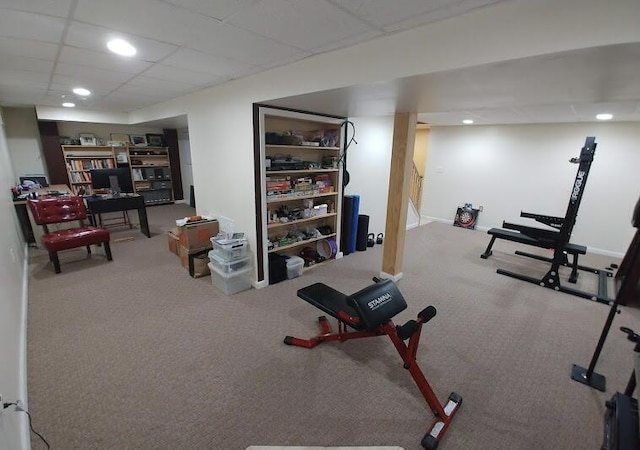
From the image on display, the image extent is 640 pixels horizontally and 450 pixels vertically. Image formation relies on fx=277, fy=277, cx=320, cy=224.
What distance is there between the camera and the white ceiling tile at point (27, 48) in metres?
2.00

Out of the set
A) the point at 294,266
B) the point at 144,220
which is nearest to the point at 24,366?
the point at 294,266

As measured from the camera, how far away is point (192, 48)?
6.77 feet

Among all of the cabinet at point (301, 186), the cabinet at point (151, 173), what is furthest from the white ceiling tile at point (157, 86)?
the cabinet at point (151, 173)

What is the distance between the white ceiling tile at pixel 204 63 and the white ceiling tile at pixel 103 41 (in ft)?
0.28

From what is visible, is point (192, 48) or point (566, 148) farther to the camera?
point (566, 148)

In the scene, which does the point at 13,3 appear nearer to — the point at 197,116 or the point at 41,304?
the point at 197,116

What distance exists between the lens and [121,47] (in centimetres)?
208

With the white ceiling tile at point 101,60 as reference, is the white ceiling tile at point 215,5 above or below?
below

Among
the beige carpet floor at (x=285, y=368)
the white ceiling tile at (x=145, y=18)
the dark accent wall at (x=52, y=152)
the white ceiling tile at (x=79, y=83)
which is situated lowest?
the beige carpet floor at (x=285, y=368)

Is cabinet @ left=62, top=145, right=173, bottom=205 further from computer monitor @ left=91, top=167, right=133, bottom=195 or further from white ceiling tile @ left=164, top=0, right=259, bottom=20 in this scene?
white ceiling tile @ left=164, top=0, right=259, bottom=20

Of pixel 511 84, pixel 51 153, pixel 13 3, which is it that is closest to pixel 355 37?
pixel 511 84

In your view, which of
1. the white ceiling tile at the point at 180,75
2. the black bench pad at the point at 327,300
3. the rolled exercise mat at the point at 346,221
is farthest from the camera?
the rolled exercise mat at the point at 346,221

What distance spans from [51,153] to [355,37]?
281 inches

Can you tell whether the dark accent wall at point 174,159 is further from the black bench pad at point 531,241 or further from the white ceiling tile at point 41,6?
the black bench pad at point 531,241
